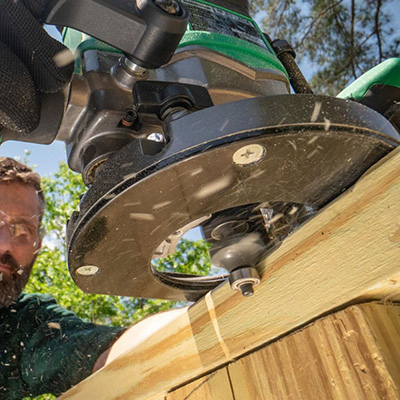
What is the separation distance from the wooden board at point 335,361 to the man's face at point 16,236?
1719mm

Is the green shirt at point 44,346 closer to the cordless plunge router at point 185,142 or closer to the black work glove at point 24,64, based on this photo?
the cordless plunge router at point 185,142

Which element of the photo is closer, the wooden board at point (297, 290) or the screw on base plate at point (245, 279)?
the wooden board at point (297, 290)

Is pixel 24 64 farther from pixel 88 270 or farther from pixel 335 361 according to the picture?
pixel 335 361

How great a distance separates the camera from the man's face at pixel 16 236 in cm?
242

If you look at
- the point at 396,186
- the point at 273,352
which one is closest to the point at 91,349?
the point at 273,352

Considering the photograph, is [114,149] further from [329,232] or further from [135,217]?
[329,232]

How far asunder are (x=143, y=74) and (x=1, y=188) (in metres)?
2.21

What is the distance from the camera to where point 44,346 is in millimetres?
1888

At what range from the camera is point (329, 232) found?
76 cm

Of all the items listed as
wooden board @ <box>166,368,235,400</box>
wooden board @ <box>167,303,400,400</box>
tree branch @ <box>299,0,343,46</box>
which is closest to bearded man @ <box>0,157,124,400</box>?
wooden board @ <box>166,368,235,400</box>

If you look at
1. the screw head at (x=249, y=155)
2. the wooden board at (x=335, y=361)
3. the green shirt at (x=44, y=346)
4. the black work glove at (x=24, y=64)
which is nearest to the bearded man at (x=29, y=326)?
the green shirt at (x=44, y=346)

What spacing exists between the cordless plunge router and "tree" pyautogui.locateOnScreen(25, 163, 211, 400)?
6.33 meters

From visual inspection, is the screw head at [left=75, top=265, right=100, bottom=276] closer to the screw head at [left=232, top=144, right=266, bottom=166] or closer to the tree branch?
the screw head at [left=232, top=144, right=266, bottom=166]

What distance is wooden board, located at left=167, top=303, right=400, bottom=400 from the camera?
750mm
